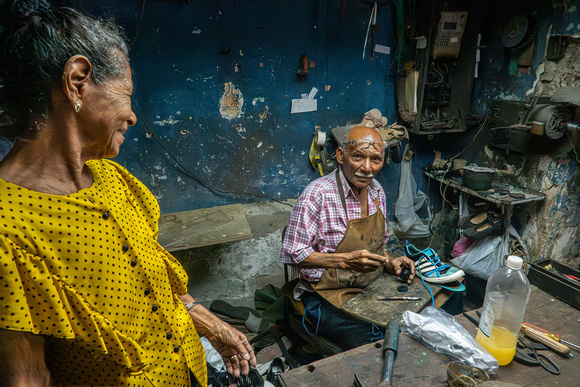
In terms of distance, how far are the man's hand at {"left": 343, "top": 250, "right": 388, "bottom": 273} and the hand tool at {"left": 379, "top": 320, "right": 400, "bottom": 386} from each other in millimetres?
604

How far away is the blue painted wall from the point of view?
3275 mm

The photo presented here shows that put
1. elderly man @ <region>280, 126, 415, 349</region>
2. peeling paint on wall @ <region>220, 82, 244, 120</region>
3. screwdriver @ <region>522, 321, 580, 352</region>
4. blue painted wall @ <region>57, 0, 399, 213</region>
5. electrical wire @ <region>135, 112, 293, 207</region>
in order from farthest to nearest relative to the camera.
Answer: peeling paint on wall @ <region>220, 82, 244, 120</region> → electrical wire @ <region>135, 112, 293, 207</region> → blue painted wall @ <region>57, 0, 399, 213</region> → elderly man @ <region>280, 126, 415, 349</region> → screwdriver @ <region>522, 321, 580, 352</region>

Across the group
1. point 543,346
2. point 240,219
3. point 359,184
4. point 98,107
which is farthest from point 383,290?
point 98,107

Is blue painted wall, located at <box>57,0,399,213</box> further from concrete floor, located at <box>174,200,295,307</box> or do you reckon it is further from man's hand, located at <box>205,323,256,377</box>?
man's hand, located at <box>205,323,256,377</box>

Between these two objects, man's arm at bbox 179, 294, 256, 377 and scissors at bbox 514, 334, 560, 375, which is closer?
scissors at bbox 514, 334, 560, 375

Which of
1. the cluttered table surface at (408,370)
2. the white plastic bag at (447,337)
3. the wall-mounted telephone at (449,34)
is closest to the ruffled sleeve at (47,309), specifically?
the cluttered table surface at (408,370)

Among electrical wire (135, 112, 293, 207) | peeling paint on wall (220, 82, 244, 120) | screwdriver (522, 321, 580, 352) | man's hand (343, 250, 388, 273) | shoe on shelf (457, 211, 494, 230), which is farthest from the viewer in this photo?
shoe on shelf (457, 211, 494, 230)

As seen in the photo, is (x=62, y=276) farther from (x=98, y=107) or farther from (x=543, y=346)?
(x=543, y=346)

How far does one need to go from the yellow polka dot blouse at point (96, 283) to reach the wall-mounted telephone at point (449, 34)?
12.0 feet

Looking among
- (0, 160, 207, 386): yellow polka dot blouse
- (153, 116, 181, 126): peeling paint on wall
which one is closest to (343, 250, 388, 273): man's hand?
(0, 160, 207, 386): yellow polka dot blouse

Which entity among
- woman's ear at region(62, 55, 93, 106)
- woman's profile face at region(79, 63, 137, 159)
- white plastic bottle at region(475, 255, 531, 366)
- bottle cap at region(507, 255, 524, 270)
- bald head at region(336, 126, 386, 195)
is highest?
woman's ear at region(62, 55, 93, 106)

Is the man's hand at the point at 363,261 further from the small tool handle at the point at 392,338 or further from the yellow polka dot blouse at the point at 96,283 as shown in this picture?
the yellow polka dot blouse at the point at 96,283

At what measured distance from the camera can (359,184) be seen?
8.41 ft

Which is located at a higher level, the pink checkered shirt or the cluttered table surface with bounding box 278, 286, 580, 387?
the pink checkered shirt
